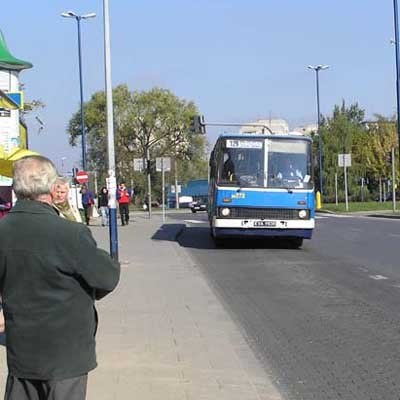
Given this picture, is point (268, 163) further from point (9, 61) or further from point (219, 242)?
point (9, 61)

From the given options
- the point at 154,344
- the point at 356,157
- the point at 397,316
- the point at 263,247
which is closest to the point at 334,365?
the point at 154,344

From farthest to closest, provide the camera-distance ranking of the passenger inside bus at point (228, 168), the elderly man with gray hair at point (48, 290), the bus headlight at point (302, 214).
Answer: the passenger inside bus at point (228, 168)
the bus headlight at point (302, 214)
the elderly man with gray hair at point (48, 290)

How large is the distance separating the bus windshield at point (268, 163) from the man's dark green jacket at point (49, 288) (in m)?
15.5

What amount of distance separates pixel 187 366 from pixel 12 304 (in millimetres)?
3426

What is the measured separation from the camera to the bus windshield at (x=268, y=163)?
743 inches

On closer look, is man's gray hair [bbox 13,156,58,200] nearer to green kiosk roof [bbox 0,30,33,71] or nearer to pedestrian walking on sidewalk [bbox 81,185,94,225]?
green kiosk roof [bbox 0,30,33,71]

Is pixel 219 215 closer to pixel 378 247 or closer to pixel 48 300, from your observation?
pixel 378 247

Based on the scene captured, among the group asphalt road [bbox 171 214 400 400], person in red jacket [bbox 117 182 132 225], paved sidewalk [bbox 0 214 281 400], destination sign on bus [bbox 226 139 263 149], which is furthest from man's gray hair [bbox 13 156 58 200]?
person in red jacket [bbox 117 182 132 225]

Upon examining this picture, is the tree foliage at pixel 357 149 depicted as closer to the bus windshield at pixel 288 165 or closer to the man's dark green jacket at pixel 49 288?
the bus windshield at pixel 288 165

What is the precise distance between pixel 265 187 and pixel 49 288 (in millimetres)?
15564

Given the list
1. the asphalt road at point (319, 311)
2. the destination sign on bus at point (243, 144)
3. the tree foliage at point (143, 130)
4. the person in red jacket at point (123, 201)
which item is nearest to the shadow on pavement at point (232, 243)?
the asphalt road at point (319, 311)

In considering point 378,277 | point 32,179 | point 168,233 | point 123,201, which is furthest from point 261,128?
point 32,179

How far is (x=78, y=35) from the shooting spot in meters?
49.2

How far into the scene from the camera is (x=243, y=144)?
19047 millimetres
